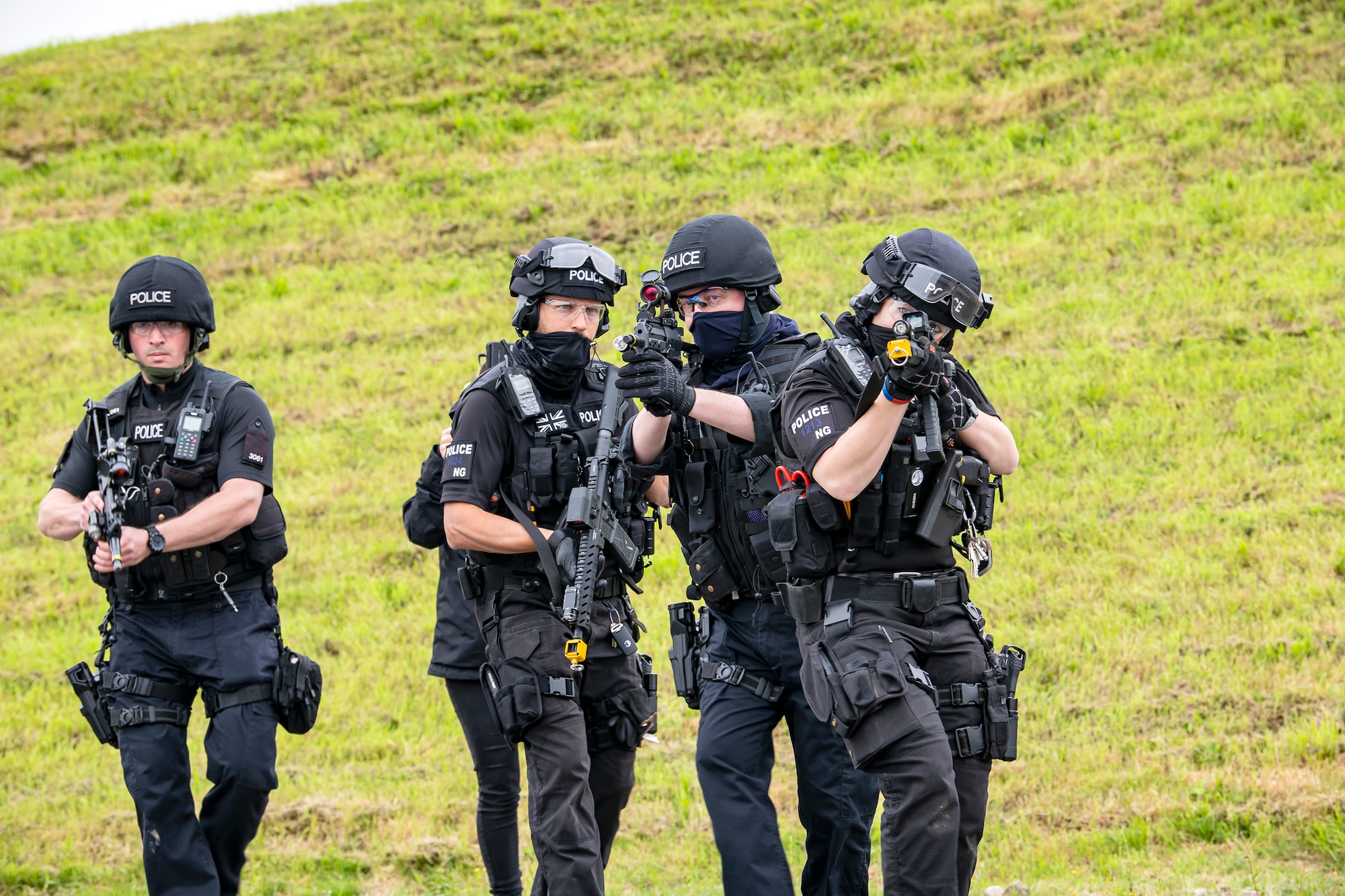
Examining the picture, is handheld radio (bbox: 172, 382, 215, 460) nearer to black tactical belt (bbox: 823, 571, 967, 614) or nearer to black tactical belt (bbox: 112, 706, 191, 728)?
black tactical belt (bbox: 112, 706, 191, 728)

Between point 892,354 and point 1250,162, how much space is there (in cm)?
1499

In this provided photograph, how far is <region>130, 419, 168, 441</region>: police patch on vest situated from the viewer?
6043mm

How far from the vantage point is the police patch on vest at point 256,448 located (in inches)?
238

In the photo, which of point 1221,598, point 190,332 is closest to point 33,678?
point 190,332

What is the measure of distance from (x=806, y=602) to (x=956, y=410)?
0.87m

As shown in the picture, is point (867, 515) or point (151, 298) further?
point (151, 298)

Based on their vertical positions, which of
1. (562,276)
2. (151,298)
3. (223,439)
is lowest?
(223,439)

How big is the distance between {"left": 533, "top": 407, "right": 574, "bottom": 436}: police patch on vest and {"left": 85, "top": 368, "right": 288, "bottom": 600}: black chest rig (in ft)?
4.64

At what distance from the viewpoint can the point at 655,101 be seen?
76.5 feet

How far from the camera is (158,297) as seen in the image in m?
6.01

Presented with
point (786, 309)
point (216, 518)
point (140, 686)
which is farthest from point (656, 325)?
point (786, 309)

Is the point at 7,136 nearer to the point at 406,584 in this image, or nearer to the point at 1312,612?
the point at 406,584

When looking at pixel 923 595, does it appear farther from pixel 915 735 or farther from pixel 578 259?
pixel 578 259

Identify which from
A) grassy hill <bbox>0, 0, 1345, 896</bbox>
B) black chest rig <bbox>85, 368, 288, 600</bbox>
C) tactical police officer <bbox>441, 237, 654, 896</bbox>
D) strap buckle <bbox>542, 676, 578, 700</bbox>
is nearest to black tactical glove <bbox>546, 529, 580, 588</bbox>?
tactical police officer <bbox>441, 237, 654, 896</bbox>
